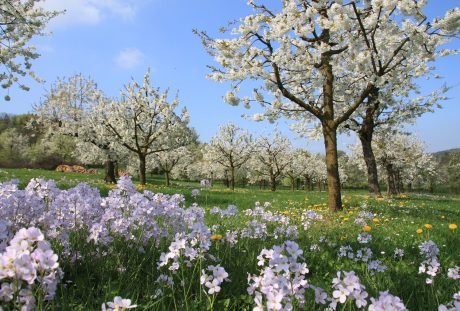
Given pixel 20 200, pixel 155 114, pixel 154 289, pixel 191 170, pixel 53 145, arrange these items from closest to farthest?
pixel 154 289 < pixel 20 200 < pixel 155 114 < pixel 53 145 < pixel 191 170

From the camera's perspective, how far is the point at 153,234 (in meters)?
4.05

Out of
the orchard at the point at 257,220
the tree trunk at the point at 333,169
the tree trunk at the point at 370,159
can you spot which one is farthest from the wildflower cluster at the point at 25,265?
the tree trunk at the point at 370,159

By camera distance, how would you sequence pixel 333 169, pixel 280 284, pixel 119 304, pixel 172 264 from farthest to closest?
1. pixel 333 169
2. pixel 172 264
3. pixel 280 284
4. pixel 119 304

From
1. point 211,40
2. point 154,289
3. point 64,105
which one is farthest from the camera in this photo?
point 64,105

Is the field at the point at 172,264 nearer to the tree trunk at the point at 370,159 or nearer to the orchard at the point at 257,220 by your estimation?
the orchard at the point at 257,220

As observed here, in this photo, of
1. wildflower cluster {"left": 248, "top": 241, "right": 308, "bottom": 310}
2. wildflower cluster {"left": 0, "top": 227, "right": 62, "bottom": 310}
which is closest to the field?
wildflower cluster {"left": 248, "top": 241, "right": 308, "bottom": 310}

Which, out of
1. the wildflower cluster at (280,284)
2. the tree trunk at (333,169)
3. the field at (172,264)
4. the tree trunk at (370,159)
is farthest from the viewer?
the tree trunk at (370,159)

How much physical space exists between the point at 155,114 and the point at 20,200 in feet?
81.3

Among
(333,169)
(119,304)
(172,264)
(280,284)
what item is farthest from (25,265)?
(333,169)

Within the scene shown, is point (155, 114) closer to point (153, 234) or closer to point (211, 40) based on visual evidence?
point (211, 40)

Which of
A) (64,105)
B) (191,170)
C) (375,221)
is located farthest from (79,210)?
(191,170)

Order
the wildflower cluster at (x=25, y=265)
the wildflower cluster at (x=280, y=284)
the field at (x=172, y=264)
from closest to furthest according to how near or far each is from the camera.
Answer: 1. the wildflower cluster at (x=25, y=265)
2. the wildflower cluster at (x=280, y=284)
3. the field at (x=172, y=264)

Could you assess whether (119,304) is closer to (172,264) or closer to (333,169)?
(172,264)

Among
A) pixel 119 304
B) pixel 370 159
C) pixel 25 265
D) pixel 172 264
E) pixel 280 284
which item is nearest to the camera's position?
pixel 25 265
